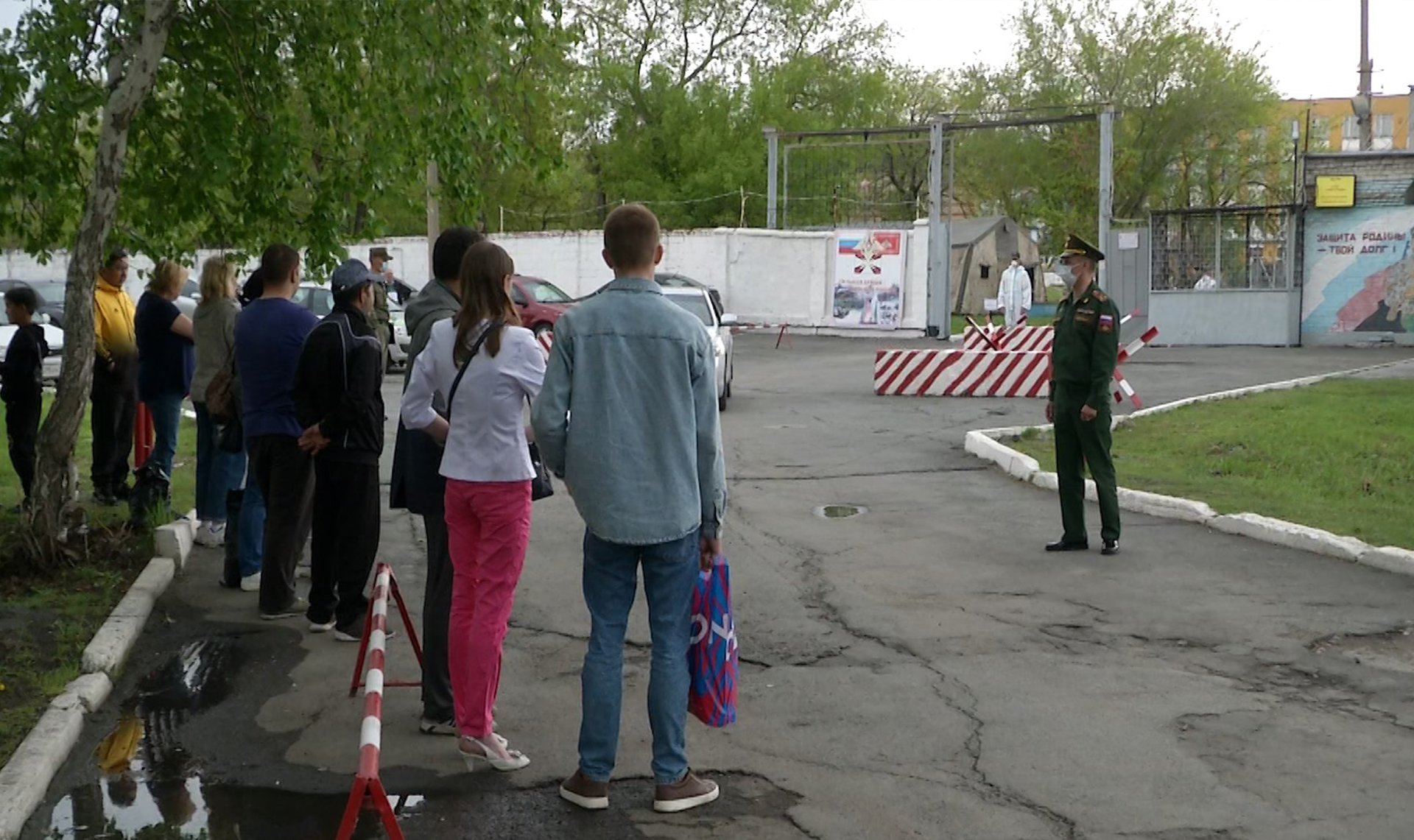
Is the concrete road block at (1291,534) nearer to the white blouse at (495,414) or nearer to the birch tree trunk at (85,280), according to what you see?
the white blouse at (495,414)

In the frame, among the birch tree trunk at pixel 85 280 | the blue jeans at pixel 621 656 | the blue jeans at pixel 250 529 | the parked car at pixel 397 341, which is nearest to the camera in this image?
the blue jeans at pixel 621 656

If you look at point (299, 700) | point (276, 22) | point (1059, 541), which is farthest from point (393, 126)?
point (1059, 541)

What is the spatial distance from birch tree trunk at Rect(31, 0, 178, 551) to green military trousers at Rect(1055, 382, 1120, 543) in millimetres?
5917

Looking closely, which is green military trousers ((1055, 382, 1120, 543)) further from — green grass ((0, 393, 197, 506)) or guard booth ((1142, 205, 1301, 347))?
guard booth ((1142, 205, 1301, 347))

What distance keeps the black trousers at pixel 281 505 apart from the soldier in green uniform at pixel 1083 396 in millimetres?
4735

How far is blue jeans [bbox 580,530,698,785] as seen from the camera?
4.80 metres

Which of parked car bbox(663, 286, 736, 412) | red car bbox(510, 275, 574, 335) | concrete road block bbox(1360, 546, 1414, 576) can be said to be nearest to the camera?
concrete road block bbox(1360, 546, 1414, 576)

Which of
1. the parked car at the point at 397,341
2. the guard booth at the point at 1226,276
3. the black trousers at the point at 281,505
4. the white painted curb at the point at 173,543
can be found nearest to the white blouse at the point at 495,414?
the black trousers at the point at 281,505

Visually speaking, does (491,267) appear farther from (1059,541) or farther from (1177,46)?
(1177,46)

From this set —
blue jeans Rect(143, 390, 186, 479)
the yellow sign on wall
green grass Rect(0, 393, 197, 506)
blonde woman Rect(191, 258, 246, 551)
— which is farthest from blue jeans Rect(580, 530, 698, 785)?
the yellow sign on wall

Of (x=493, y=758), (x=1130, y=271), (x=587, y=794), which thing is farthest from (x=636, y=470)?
(x=1130, y=271)

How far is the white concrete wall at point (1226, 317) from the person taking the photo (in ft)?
97.5

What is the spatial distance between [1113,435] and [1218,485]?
341 cm

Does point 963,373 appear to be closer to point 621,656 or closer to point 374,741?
point 621,656
